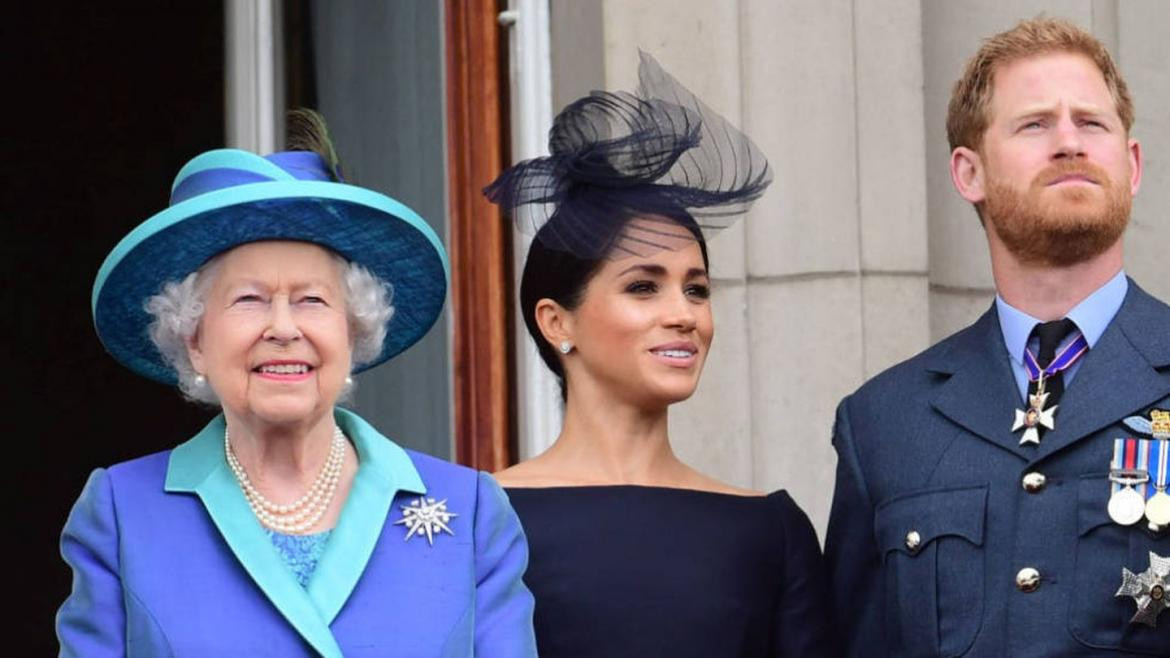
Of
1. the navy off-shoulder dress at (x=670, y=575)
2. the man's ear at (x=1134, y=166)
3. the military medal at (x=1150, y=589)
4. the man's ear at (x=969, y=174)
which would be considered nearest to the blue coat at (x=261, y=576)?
the navy off-shoulder dress at (x=670, y=575)

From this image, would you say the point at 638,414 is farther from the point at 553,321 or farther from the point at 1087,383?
the point at 1087,383

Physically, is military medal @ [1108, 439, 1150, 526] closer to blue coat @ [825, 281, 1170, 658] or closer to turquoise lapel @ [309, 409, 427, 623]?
blue coat @ [825, 281, 1170, 658]

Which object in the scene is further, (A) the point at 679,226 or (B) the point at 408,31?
(B) the point at 408,31

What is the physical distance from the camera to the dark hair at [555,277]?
4.89m

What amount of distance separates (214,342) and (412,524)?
0.42 metres

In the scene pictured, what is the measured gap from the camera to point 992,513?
446cm

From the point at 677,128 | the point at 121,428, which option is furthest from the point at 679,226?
the point at 121,428

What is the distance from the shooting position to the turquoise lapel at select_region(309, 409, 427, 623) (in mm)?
3977

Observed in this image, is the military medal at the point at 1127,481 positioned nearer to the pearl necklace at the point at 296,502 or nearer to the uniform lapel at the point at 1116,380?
the uniform lapel at the point at 1116,380

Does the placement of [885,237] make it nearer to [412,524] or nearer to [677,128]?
[677,128]

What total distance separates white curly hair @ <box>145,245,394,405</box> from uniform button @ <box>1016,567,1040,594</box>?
3.76 ft

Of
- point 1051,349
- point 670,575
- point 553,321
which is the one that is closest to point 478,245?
point 553,321

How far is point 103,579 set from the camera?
395 centimetres

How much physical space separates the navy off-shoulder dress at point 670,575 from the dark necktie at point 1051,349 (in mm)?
589
